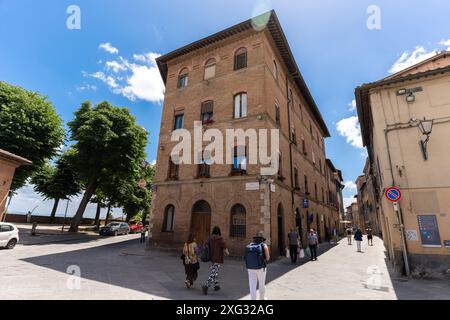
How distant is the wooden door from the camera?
1421 centimetres

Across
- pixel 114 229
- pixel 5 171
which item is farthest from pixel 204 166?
pixel 114 229

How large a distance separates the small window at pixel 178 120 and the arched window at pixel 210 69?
3.27 meters

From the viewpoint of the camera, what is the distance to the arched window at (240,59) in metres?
16.6

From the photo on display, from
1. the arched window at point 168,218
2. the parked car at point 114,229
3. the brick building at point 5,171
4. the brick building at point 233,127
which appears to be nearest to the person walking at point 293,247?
the brick building at point 233,127

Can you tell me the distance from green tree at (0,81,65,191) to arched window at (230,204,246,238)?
18549 millimetres

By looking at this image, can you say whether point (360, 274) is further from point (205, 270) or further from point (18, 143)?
point (18, 143)

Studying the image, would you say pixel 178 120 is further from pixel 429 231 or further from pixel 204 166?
pixel 429 231

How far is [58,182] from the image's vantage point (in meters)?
34.7

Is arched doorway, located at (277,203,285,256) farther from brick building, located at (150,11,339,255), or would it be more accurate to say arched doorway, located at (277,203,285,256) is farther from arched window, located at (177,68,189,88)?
arched window, located at (177,68,189,88)

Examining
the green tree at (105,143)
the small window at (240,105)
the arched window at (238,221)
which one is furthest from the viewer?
the green tree at (105,143)

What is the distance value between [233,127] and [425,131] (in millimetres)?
9427

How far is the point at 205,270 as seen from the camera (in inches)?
394

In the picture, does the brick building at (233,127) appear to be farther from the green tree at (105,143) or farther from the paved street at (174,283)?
the green tree at (105,143)
